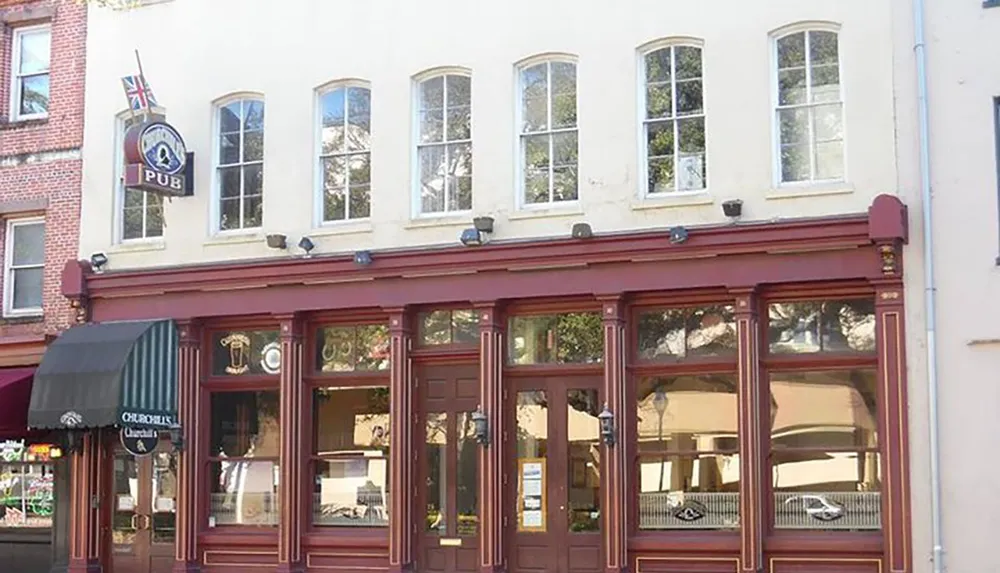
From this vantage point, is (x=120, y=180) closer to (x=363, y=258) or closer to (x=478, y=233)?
(x=363, y=258)

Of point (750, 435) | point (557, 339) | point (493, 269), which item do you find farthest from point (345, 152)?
point (750, 435)

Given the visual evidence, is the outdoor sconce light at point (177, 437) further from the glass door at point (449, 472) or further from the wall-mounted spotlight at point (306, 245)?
the glass door at point (449, 472)

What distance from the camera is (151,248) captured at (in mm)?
19656

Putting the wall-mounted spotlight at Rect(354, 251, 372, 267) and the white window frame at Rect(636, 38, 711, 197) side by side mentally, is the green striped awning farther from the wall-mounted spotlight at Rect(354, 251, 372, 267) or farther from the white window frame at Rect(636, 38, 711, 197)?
the white window frame at Rect(636, 38, 711, 197)

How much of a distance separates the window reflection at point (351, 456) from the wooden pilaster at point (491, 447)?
147 centimetres

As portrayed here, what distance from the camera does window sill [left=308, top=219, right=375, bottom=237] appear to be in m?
18.4

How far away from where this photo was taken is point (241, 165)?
1938 cm

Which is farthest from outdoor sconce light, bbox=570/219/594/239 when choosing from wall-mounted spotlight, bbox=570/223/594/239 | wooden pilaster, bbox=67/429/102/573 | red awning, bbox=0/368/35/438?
red awning, bbox=0/368/35/438

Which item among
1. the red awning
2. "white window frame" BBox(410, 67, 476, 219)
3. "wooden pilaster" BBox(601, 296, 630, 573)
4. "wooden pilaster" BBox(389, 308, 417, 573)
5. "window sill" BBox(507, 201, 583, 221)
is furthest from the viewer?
the red awning

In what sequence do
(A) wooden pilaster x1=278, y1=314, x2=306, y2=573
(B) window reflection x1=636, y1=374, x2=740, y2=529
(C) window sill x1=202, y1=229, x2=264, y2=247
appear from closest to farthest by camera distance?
1. (B) window reflection x1=636, y1=374, x2=740, y2=529
2. (A) wooden pilaster x1=278, y1=314, x2=306, y2=573
3. (C) window sill x1=202, y1=229, x2=264, y2=247

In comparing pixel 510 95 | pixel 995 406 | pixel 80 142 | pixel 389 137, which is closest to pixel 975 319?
pixel 995 406

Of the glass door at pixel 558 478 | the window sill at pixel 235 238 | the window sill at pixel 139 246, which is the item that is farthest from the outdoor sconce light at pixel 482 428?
the window sill at pixel 139 246

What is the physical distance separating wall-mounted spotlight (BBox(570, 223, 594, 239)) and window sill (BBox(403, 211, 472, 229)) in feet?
4.86

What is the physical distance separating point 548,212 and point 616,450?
2941 millimetres
